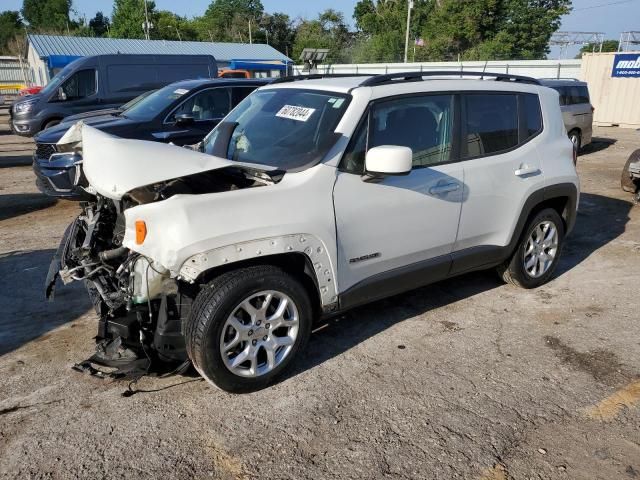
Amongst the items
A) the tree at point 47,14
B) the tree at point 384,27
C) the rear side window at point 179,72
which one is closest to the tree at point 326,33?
the tree at point 384,27

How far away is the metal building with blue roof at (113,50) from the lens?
37062 mm

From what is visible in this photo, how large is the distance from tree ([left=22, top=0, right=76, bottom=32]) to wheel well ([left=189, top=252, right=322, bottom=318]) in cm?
8793

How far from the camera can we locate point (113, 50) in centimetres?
3922

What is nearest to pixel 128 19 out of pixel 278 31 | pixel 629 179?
pixel 278 31

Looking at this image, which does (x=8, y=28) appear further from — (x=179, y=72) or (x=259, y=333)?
(x=259, y=333)

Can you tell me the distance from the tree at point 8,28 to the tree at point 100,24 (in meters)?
9.77

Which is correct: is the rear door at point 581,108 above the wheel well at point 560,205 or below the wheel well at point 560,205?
above

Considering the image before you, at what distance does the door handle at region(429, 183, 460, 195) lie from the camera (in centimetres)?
378

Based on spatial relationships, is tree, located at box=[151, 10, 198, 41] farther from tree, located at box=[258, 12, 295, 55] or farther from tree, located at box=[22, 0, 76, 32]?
tree, located at box=[22, 0, 76, 32]

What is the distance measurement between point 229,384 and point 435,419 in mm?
1215

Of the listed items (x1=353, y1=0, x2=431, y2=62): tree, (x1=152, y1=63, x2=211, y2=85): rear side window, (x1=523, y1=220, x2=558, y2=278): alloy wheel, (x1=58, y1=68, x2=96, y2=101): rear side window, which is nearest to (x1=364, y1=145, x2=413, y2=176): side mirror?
(x1=523, y1=220, x2=558, y2=278): alloy wheel

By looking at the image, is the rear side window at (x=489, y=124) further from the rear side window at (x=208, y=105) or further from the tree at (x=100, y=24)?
the tree at (x=100, y=24)

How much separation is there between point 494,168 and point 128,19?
2950 inches

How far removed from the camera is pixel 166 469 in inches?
103
